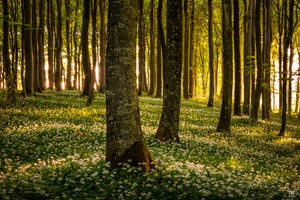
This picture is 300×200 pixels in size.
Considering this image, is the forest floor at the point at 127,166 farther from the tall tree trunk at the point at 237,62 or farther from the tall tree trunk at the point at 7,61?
the tall tree trunk at the point at 237,62

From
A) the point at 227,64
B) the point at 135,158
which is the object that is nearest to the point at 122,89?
the point at 135,158

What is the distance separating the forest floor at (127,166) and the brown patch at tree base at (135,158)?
9.0 inches

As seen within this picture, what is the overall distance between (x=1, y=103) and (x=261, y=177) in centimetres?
1697

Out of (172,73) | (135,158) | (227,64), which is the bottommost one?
(135,158)

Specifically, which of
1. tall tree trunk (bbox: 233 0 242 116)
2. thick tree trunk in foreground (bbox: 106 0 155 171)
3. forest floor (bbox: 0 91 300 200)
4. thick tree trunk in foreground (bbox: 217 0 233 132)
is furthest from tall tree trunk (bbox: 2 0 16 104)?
tall tree trunk (bbox: 233 0 242 116)

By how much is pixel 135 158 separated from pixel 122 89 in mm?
1840

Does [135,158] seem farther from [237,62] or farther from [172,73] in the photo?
[237,62]

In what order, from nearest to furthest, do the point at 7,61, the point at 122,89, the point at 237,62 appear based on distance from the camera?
1. the point at 122,89
2. the point at 7,61
3. the point at 237,62

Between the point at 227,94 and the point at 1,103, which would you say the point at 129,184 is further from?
the point at 1,103

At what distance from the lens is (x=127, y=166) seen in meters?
7.47

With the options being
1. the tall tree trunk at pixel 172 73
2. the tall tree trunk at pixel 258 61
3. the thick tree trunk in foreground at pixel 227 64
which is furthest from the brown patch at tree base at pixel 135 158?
the tall tree trunk at pixel 258 61

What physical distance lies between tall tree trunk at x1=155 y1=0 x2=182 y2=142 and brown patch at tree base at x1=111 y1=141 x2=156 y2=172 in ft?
14.4

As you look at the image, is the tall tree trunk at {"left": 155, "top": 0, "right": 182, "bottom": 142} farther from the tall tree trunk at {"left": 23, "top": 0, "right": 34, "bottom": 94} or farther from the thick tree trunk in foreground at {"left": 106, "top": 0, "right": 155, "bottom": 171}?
the tall tree trunk at {"left": 23, "top": 0, "right": 34, "bottom": 94}

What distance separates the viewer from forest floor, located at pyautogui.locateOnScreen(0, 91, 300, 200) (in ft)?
21.5
